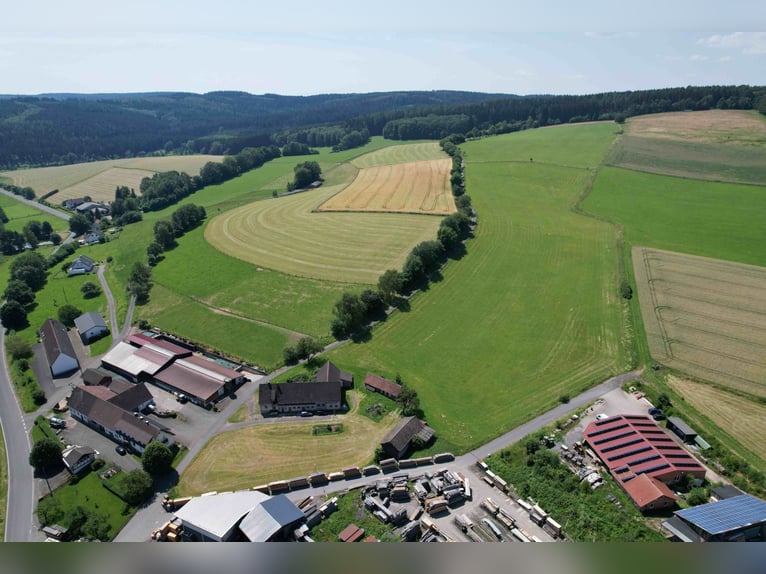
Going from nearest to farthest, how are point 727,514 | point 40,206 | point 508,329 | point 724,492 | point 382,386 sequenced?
point 727,514 < point 724,492 < point 382,386 < point 508,329 < point 40,206

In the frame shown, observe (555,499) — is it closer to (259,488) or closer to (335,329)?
(259,488)

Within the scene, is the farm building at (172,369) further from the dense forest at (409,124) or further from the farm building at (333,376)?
the dense forest at (409,124)

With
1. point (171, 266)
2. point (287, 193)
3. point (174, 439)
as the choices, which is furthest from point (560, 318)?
point (287, 193)

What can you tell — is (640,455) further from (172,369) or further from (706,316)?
(172,369)

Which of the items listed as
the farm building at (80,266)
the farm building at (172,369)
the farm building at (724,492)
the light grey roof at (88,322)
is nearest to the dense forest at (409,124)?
the farm building at (80,266)

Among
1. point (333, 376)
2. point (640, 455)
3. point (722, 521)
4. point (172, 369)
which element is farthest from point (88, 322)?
point (722, 521)

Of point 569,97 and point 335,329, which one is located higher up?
point 569,97

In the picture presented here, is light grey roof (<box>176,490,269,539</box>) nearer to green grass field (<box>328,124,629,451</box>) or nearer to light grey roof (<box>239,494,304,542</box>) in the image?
light grey roof (<box>239,494,304,542</box>)
